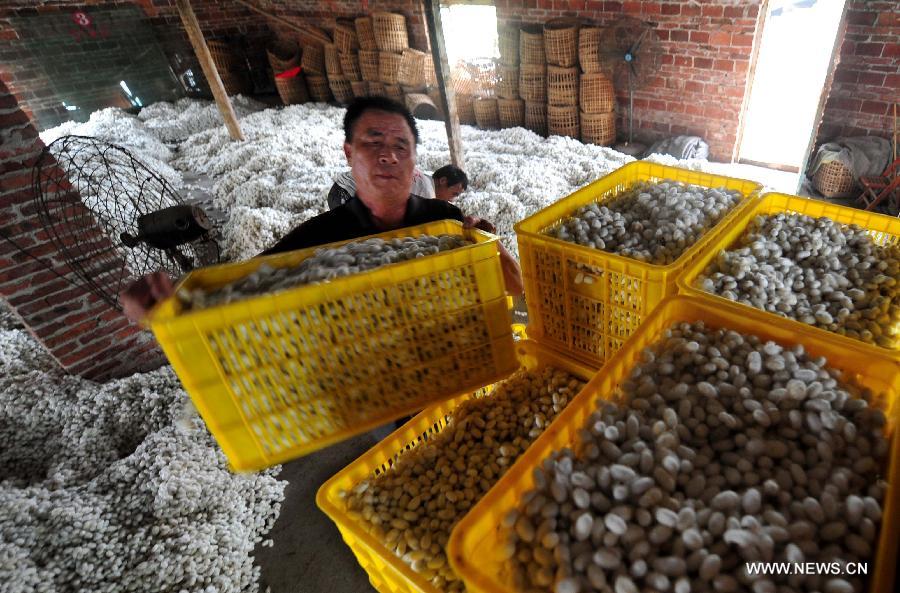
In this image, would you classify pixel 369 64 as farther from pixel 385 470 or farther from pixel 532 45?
pixel 385 470

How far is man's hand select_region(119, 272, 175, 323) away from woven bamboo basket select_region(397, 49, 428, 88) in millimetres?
6934

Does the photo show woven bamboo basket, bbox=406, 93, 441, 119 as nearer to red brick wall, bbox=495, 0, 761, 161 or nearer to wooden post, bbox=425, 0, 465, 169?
red brick wall, bbox=495, 0, 761, 161

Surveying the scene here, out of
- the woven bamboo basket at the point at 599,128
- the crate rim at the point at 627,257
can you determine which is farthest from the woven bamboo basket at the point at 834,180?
the crate rim at the point at 627,257

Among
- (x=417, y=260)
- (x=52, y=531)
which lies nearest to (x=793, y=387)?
(x=417, y=260)

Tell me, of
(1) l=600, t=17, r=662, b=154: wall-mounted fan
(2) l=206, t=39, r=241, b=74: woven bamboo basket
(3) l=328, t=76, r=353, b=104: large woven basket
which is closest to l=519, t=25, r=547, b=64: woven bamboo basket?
(1) l=600, t=17, r=662, b=154: wall-mounted fan

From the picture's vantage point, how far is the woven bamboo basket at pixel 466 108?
6832 millimetres

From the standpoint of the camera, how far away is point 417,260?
42.9 inches

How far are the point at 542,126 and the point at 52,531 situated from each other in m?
6.12

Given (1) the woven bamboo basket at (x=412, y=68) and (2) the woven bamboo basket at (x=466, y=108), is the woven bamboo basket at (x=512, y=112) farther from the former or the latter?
(1) the woven bamboo basket at (x=412, y=68)

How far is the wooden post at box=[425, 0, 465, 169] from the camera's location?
325 cm

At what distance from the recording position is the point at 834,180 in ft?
12.5

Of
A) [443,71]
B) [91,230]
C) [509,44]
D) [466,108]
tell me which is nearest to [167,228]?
[91,230]

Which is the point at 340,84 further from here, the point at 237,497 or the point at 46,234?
the point at 237,497

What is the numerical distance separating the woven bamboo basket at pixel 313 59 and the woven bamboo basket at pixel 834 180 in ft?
26.6
